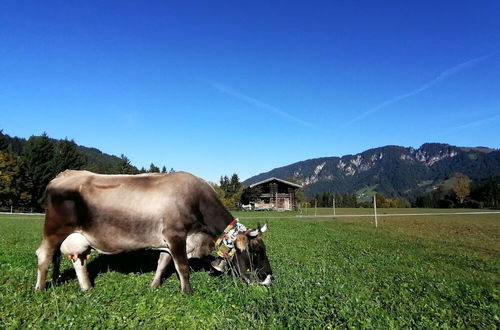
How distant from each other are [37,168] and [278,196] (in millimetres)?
49376

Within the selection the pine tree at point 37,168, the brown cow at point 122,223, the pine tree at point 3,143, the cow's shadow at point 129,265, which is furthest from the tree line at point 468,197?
the pine tree at point 3,143

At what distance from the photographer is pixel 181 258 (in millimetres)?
7098

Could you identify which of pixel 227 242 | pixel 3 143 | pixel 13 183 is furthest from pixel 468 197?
pixel 3 143

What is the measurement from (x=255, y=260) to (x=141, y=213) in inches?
107

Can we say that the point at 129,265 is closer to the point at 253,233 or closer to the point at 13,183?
the point at 253,233

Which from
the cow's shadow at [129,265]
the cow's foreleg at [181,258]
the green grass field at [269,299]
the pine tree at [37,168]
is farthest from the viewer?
the pine tree at [37,168]

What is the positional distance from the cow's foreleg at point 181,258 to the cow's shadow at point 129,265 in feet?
3.58

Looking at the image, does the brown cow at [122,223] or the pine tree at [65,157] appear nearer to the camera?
the brown cow at [122,223]

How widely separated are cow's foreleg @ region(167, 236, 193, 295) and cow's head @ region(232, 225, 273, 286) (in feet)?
3.85

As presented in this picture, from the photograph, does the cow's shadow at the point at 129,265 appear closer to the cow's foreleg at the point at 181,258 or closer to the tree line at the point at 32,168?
the cow's foreleg at the point at 181,258

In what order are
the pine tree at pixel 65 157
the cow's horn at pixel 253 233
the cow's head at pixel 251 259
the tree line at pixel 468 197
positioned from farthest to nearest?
the tree line at pixel 468 197
the pine tree at pixel 65 157
the cow's horn at pixel 253 233
the cow's head at pixel 251 259

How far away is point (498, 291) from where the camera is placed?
8023 mm

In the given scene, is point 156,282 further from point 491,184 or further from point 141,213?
point 491,184

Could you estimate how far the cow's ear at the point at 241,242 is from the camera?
297 inches
